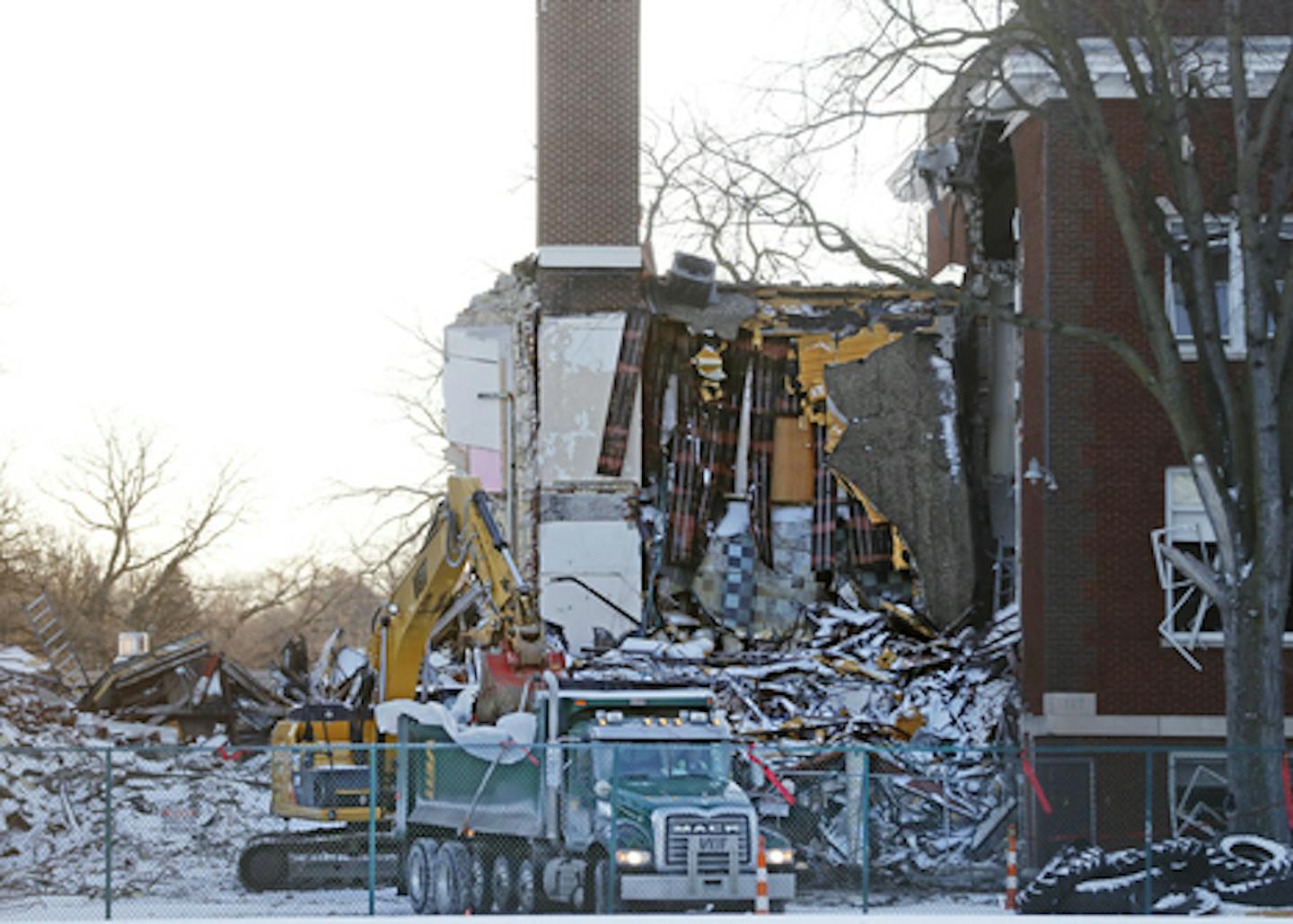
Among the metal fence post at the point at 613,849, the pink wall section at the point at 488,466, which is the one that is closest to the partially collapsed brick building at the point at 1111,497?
the metal fence post at the point at 613,849

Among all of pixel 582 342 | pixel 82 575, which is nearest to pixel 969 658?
pixel 582 342

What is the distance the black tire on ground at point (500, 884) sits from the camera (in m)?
19.6

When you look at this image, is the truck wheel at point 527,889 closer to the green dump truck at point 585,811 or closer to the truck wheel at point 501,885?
the green dump truck at point 585,811

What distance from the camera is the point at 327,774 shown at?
2367 cm

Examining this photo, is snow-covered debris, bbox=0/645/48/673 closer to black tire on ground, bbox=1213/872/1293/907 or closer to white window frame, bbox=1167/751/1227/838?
white window frame, bbox=1167/751/1227/838

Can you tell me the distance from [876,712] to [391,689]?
727 centimetres

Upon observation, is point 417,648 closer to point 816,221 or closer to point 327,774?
point 327,774

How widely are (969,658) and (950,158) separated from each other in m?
8.17

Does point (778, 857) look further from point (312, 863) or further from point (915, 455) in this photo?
point (915, 455)

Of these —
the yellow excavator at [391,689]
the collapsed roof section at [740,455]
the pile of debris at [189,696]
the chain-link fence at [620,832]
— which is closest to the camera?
the chain-link fence at [620,832]

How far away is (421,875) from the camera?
810 inches

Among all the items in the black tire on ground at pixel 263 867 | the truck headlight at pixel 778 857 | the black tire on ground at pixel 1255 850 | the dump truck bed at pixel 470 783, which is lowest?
the black tire on ground at pixel 263 867

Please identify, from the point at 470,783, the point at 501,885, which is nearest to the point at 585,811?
the point at 501,885

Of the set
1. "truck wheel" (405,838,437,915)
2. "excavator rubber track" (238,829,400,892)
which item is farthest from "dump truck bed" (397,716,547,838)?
"excavator rubber track" (238,829,400,892)
